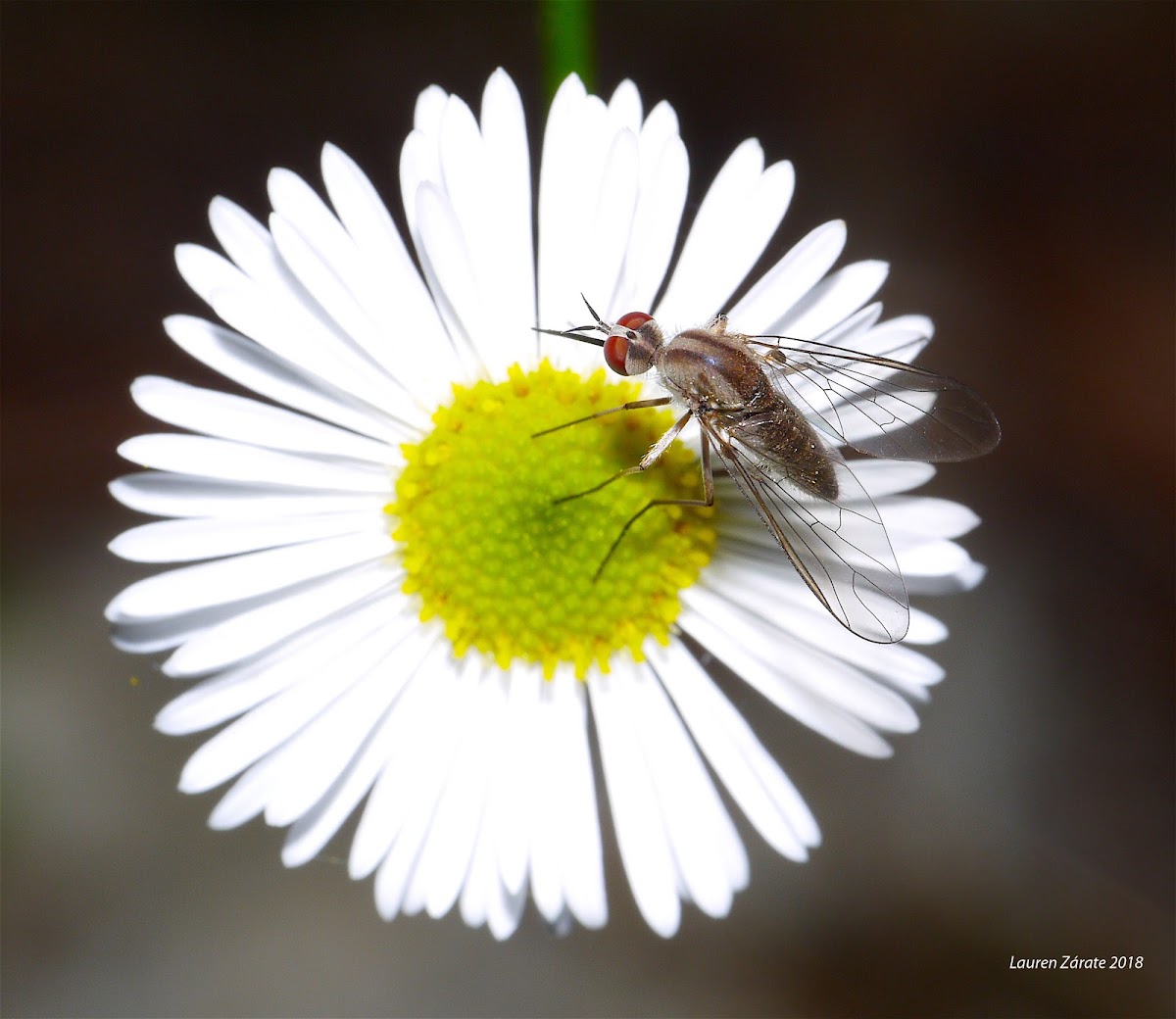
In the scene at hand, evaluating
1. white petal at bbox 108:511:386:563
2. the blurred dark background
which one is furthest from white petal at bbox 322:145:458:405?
the blurred dark background

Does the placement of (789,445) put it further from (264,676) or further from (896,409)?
(264,676)

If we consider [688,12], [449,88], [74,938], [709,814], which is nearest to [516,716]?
[709,814]

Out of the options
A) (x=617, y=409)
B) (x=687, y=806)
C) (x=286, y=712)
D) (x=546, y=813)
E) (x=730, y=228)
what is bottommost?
(x=687, y=806)

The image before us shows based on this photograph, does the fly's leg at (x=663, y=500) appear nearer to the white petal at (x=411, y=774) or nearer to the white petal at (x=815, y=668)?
the white petal at (x=815, y=668)

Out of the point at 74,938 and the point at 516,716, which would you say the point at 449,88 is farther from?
the point at 74,938

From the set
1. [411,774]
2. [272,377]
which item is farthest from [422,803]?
[272,377]

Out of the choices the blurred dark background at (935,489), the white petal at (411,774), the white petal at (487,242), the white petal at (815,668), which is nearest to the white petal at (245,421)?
the white petal at (487,242)
